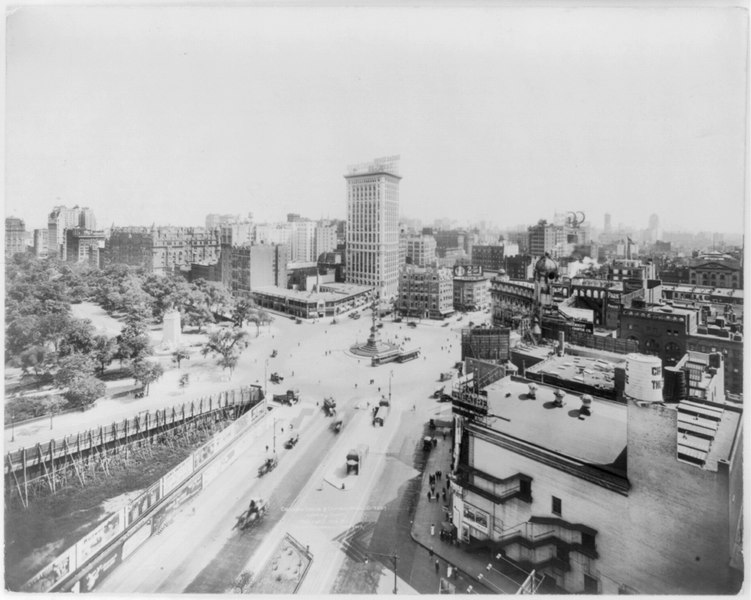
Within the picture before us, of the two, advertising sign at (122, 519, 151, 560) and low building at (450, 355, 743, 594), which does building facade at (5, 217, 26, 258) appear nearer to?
advertising sign at (122, 519, 151, 560)

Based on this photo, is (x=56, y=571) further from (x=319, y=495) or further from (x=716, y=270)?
(x=716, y=270)

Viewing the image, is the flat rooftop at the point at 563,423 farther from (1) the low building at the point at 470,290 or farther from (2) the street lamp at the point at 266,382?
(2) the street lamp at the point at 266,382

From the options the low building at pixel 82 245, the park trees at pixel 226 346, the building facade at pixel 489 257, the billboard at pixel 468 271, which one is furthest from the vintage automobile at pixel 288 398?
the billboard at pixel 468 271

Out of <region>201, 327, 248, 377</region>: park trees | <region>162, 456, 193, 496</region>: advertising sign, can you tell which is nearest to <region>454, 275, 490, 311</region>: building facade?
<region>201, 327, 248, 377</region>: park trees

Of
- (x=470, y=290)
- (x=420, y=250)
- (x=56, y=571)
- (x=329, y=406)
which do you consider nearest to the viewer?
(x=56, y=571)

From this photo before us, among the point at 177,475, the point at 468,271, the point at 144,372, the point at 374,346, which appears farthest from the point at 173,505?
the point at 468,271

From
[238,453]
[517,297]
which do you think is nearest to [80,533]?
[238,453]
